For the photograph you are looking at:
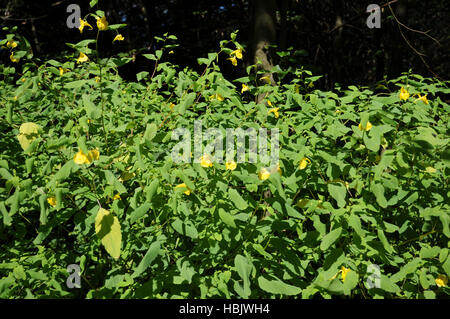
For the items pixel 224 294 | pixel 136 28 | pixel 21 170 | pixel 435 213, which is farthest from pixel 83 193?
pixel 136 28

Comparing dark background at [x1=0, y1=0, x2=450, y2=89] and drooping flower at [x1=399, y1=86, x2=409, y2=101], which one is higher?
dark background at [x1=0, y1=0, x2=450, y2=89]

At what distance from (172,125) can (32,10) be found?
8.51 meters

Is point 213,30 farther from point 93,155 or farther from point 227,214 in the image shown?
point 227,214

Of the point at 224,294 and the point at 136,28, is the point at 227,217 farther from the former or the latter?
the point at 136,28

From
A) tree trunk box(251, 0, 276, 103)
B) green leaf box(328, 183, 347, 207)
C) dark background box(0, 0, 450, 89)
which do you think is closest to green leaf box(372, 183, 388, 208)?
green leaf box(328, 183, 347, 207)

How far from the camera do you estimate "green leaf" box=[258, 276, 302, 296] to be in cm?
122

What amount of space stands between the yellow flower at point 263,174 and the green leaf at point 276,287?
0.41 m

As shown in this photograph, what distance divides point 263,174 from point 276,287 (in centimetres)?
45

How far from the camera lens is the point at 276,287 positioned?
4.08ft

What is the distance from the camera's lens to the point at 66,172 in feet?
3.68

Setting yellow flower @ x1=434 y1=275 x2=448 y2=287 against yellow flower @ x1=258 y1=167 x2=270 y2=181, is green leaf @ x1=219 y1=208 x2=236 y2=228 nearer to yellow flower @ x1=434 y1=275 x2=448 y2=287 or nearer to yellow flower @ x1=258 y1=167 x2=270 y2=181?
yellow flower @ x1=258 y1=167 x2=270 y2=181

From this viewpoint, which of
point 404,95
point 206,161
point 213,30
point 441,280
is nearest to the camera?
point 206,161

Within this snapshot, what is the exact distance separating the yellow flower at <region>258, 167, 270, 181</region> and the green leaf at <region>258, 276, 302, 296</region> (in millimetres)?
408

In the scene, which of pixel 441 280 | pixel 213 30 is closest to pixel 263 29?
pixel 441 280
